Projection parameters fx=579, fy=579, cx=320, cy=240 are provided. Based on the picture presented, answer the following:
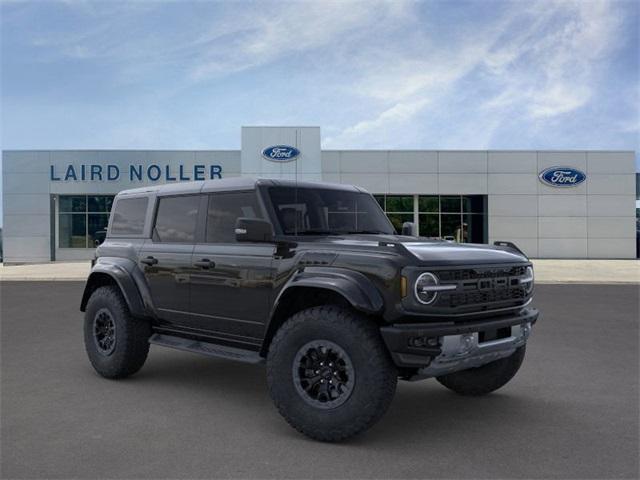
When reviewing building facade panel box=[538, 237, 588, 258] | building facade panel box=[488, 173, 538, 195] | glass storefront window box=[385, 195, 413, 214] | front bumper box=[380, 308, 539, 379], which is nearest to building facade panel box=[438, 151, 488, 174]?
building facade panel box=[488, 173, 538, 195]

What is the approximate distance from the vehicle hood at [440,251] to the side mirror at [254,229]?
463 millimetres

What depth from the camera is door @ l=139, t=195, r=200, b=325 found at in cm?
559

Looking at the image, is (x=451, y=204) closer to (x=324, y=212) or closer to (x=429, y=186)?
(x=429, y=186)

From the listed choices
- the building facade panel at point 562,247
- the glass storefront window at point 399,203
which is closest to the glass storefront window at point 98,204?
the glass storefront window at point 399,203

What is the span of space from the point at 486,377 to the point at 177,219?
3.43 m

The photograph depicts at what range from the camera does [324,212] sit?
547 cm

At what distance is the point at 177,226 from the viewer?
5.93 metres

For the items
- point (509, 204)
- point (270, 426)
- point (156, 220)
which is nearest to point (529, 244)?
point (509, 204)

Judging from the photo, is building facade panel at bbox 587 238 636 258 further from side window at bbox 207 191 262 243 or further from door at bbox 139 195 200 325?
side window at bbox 207 191 262 243

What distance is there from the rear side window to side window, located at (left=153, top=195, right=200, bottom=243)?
309 millimetres

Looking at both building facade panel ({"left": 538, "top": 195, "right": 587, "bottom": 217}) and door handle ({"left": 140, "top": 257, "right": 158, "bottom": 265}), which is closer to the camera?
door handle ({"left": 140, "top": 257, "right": 158, "bottom": 265})

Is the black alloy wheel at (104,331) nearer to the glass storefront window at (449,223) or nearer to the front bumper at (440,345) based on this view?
the front bumper at (440,345)

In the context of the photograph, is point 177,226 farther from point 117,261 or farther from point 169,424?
point 169,424

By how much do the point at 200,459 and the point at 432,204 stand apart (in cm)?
2972
